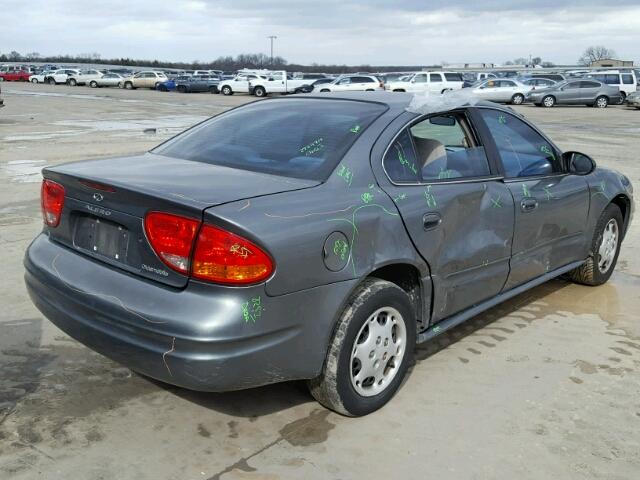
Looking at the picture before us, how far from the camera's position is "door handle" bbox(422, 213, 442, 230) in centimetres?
337

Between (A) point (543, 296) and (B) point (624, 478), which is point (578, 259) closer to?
(A) point (543, 296)

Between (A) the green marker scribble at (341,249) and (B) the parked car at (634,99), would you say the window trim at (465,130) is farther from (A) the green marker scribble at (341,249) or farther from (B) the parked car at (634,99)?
(B) the parked car at (634,99)

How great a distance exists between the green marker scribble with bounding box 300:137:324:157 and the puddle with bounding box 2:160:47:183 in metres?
7.36

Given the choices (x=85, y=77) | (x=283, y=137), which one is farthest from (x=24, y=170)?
(x=85, y=77)

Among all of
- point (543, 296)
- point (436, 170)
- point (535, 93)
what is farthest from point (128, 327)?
point (535, 93)

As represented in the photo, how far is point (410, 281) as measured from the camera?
3.48 m

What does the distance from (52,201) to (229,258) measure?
52.4 inches

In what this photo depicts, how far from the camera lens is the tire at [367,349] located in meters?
3.01

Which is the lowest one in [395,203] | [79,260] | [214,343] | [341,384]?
[341,384]

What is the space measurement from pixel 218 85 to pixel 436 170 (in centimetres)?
4407

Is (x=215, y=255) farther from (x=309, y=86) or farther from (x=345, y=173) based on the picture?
(x=309, y=86)

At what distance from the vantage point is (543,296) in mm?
5156

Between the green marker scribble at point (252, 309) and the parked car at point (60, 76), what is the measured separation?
59.0 m

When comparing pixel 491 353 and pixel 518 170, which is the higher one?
pixel 518 170
